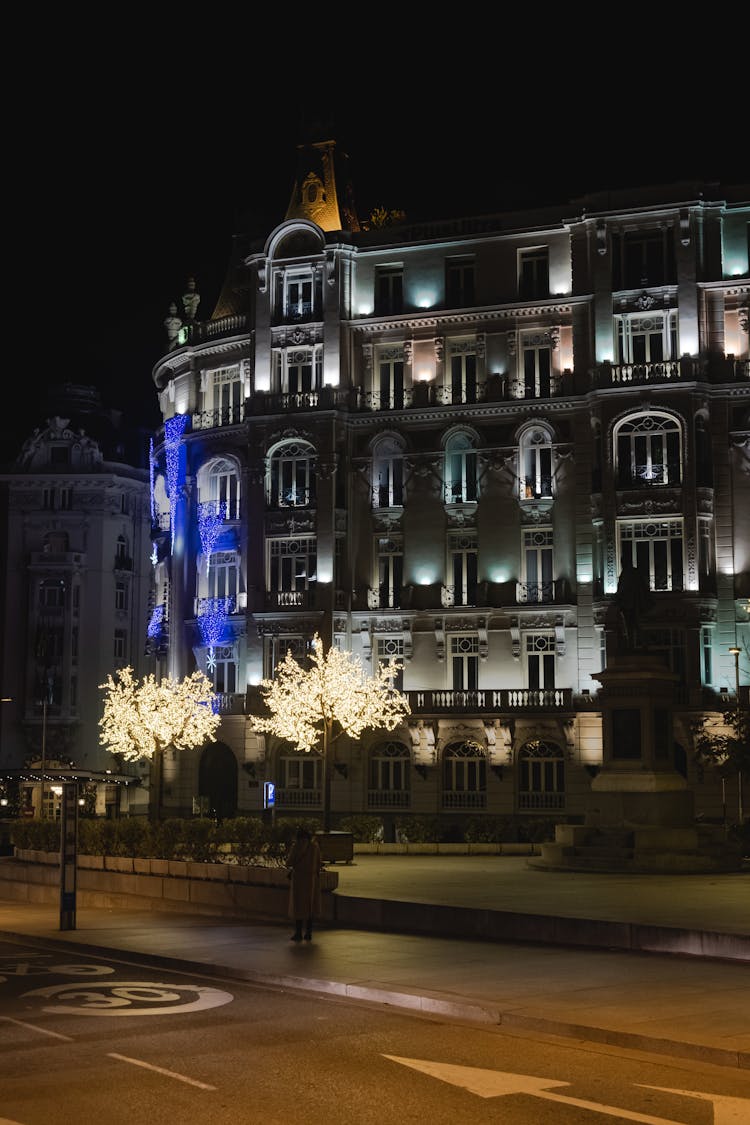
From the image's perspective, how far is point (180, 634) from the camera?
65375 mm

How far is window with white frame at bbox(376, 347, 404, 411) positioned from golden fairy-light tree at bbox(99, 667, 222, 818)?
14.7 m

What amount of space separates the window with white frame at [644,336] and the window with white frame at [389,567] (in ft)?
41.3

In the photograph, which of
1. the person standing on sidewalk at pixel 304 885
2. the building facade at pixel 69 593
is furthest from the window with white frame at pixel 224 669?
the person standing on sidewalk at pixel 304 885

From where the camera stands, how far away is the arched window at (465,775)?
5822cm

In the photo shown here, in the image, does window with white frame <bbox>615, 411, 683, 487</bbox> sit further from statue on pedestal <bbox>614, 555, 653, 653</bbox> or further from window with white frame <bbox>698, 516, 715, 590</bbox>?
statue on pedestal <bbox>614, 555, 653, 653</bbox>

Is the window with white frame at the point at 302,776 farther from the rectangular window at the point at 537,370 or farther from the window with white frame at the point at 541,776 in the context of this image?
the rectangular window at the point at 537,370

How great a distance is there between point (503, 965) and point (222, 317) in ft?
166

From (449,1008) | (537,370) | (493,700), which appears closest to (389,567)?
(493,700)

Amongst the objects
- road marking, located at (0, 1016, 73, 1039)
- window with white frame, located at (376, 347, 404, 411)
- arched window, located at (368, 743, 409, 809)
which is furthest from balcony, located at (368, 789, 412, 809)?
road marking, located at (0, 1016, 73, 1039)

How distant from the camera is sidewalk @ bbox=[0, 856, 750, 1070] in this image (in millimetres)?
15766

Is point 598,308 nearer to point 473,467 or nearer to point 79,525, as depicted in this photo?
point 473,467

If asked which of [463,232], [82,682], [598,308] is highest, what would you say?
[463,232]

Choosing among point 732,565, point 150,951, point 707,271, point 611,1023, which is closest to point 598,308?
point 707,271

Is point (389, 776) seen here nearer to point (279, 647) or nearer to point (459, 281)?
point (279, 647)
